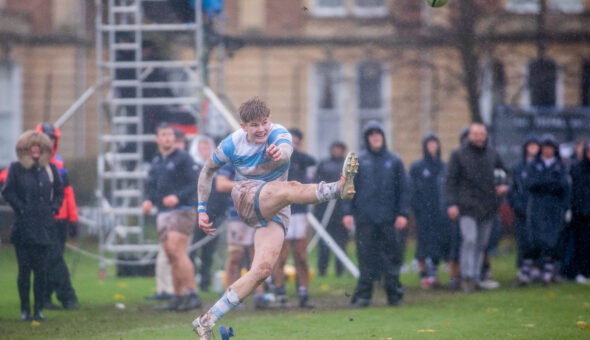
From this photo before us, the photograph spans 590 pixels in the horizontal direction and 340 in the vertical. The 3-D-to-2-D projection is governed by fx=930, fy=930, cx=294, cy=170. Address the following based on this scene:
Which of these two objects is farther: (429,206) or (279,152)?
(429,206)

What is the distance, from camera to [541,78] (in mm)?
23219

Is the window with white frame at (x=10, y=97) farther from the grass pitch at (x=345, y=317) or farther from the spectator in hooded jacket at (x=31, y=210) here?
the spectator in hooded jacket at (x=31, y=210)

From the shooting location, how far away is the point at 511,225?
20875mm

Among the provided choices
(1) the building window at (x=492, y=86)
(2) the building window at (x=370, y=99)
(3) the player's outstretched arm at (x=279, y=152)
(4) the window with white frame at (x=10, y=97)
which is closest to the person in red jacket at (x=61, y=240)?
(3) the player's outstretched arm at (x=279, y=152)

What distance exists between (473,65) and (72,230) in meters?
12.3

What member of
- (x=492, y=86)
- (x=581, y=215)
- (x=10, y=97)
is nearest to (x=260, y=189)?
(x=581, y=215)

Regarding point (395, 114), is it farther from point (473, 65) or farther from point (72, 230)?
point (72, 230)

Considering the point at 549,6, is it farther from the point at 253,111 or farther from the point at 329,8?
the point at 253,111

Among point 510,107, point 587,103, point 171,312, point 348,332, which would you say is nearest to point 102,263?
point 171,312

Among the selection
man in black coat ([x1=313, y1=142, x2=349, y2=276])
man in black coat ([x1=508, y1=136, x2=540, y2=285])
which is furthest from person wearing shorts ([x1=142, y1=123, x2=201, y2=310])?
man in black coat ([x1=508, y1=136, x2=540, y2=285])

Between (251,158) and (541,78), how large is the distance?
1665cm

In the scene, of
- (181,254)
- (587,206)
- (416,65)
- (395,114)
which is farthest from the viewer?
(395,114)

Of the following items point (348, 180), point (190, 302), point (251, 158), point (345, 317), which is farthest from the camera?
point (190, 302)

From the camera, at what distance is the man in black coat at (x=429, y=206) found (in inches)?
536
